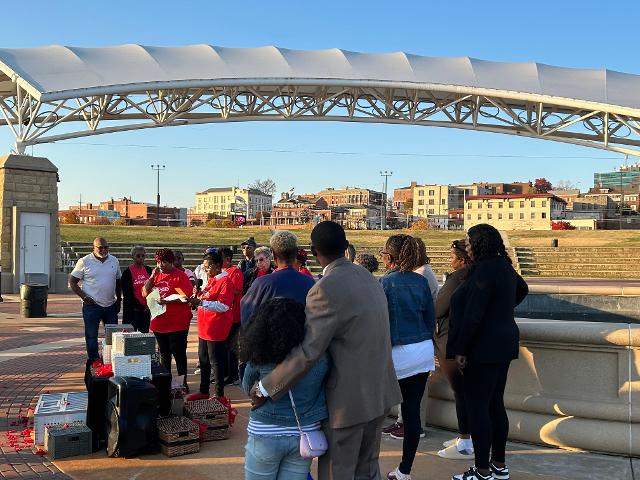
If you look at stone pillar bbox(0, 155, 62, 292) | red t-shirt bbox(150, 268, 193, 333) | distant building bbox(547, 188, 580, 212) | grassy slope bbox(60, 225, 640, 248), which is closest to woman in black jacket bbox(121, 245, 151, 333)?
red t-shirt bbox(150, 268, 193, 333)

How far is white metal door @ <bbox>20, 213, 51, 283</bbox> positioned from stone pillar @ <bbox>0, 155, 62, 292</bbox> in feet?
0.51

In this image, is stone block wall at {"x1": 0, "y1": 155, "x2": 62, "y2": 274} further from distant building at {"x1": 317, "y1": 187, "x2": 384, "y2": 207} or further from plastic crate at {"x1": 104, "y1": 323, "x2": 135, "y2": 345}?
distant building at {"x1": 317, "y1": 187, "x2": 384, "y2": 207}

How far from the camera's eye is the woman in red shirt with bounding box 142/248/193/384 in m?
6.91

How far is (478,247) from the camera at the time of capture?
14.5ft

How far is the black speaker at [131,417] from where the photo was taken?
5023 mm

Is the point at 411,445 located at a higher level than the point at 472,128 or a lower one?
lower

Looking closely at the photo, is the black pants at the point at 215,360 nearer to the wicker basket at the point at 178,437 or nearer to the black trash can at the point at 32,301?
the wicker basket at the point at 178,437

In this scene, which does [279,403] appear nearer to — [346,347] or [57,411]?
[346,347]

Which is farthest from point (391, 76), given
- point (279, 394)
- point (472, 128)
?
point (279, 394)

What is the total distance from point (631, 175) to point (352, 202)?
74.4 metres

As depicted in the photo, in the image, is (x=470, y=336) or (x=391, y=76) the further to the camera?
(x=391, y=76)

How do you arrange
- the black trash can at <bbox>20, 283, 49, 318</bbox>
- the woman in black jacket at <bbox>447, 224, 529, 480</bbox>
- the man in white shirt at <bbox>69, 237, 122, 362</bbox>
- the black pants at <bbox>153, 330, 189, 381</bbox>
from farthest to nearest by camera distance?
1. the black trash can at <bbox>20, 283, 49, 318</bbox>
2. the man in white shirt at <bbox>69, 237, 122, 362</bbox>
3. the black pants at <bbox>153, 330, 189, 381</bbox>
4. the woman in black jacket at <bbox>447, 224, 529, 480</bbox>

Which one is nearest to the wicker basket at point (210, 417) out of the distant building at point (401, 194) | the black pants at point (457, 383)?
the black pants at point (457, 383)

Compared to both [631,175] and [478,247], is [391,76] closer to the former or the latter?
[478,247]
